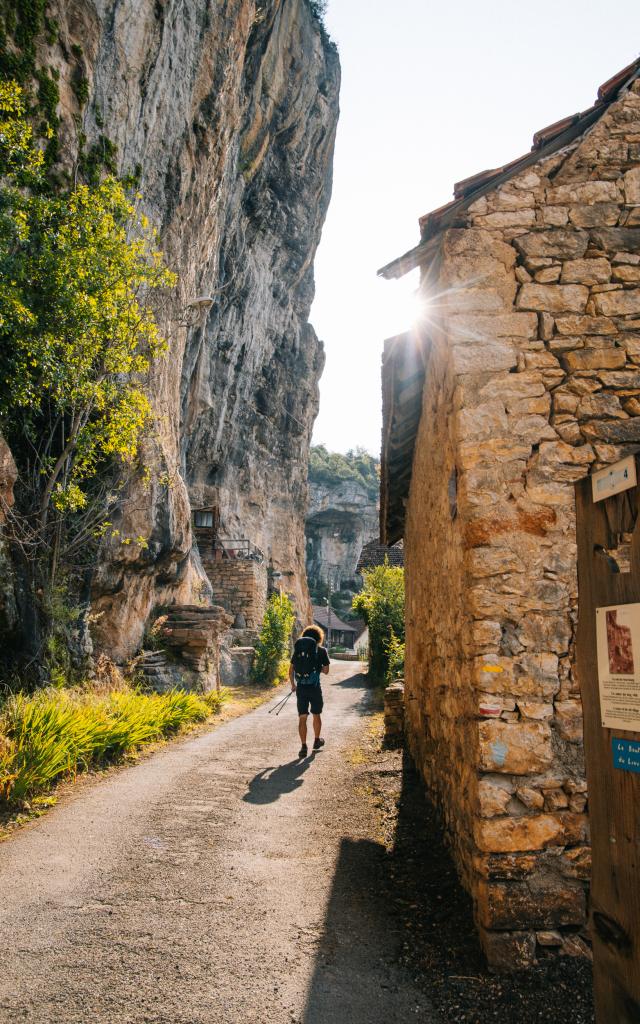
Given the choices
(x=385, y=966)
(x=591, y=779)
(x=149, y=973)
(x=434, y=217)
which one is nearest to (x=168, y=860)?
(x=149, y=973)

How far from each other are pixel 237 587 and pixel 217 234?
12.7 m

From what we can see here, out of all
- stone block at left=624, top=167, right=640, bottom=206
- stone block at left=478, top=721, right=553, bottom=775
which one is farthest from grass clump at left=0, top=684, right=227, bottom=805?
stone block at left=624, top=167, right=640, bottom=206

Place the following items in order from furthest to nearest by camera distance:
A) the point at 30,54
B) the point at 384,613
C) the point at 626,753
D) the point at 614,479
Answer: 1. the point at 384,613
2. the point at 30,54
3. the point at 614,479
4. the point at 626,753

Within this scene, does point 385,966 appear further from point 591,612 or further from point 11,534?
point 11,534

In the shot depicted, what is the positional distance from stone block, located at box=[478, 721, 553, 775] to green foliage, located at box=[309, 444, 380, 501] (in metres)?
50.4

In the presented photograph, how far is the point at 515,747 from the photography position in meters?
3.30

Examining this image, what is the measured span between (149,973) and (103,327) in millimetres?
8128

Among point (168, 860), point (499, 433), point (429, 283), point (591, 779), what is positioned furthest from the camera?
point (429, 283)

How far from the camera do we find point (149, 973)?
285cm

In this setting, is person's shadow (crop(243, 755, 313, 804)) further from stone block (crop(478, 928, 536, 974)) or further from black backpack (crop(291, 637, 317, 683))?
stone block (crop(478, 928, 536, 974))

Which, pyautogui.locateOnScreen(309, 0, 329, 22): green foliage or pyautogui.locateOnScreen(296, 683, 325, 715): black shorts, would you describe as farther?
pyautogui.locateOnScreen(309, 0, 329, 22): green foliage

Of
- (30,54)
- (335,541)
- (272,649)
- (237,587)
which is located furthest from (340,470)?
(30,54)

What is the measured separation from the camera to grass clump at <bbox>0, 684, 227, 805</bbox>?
17.4 feet

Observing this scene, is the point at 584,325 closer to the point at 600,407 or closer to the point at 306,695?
the point at 600,407
